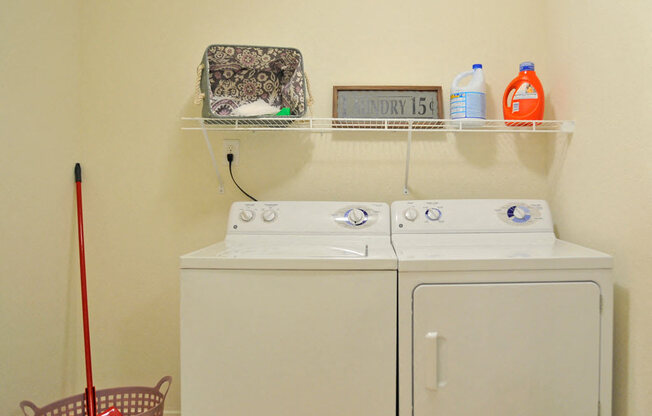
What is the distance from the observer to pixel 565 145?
5.29 feet

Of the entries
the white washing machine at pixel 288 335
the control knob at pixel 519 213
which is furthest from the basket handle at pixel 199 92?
the control knob at pixel 519 213

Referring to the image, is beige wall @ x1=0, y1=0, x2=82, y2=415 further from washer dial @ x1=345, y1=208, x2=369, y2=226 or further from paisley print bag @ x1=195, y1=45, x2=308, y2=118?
washer dial @ x1=345, y1=208, x2=369, y2=226

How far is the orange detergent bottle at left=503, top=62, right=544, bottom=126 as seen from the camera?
5.17ft

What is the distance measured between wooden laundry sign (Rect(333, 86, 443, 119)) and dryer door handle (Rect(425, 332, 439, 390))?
100 centimetres

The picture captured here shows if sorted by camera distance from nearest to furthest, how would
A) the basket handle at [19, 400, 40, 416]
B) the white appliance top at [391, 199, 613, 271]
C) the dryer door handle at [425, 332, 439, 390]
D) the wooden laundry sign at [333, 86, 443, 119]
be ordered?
1. the dryer door handle at [425, 332, 439, 390]
2. the basket handle at [19, 400, 40, 416]
3. the white appliance top at [391, 199, 613, 271]
4. the wooden laundry sign at [333, 86, 443, 119]

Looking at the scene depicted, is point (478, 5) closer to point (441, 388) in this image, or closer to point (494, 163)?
point (494, 163)

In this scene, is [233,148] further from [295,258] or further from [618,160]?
[618,160]

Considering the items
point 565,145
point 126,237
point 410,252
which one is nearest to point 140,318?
point 126,237

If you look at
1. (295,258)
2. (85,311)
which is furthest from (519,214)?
(85,311)

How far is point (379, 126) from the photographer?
1.75 metres

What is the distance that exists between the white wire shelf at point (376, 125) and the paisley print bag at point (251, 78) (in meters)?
0.08

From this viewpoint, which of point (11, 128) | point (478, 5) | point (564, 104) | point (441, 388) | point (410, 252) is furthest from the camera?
point (478, 5)

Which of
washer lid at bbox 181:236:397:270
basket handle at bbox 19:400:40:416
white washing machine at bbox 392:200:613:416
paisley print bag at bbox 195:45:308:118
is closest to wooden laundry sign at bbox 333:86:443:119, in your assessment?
paisley print bag at bbox 195:45:308:118

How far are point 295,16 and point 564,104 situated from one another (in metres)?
1.26
